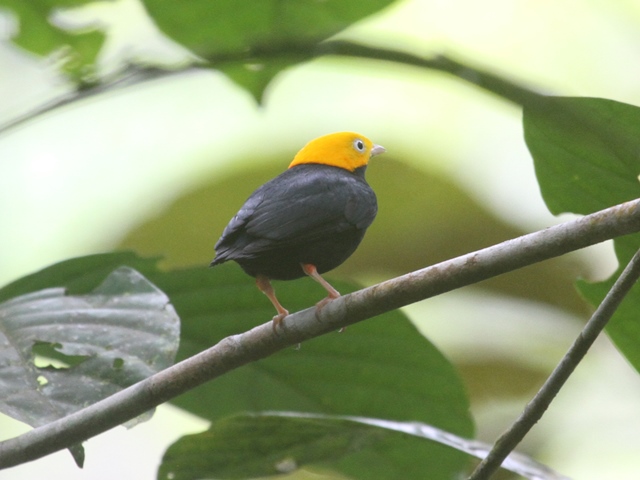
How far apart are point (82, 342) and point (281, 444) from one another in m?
0.76

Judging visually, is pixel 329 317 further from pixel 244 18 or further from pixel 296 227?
pixel 244 18

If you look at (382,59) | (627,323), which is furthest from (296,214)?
(382,59)

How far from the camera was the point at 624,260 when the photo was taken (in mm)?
2418

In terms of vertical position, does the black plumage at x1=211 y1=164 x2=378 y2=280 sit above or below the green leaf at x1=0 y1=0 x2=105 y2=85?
below

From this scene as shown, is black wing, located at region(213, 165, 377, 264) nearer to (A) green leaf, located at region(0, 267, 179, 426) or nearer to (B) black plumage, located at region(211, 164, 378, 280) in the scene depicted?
(B) black plumage, located at region(211, 164, 378, 280)

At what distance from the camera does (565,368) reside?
179 centimetres

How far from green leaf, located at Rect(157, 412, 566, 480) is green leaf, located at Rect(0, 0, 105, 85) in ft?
4.79

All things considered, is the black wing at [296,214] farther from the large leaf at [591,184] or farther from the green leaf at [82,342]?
the large leaf at [591,184]

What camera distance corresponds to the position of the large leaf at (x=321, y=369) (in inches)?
121

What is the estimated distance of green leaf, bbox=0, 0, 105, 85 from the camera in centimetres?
309

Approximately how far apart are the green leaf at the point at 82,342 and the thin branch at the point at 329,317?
0.78 ft

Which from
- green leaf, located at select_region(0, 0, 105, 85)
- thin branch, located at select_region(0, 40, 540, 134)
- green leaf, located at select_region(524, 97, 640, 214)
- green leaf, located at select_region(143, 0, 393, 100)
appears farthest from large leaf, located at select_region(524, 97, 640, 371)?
green leaf, located at select_region(0, 0, 105, 85)

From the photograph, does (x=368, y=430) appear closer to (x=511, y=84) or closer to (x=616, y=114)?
(x=616, y=114)

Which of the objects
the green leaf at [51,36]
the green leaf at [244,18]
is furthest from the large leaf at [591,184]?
the green leaf at [51,36]
